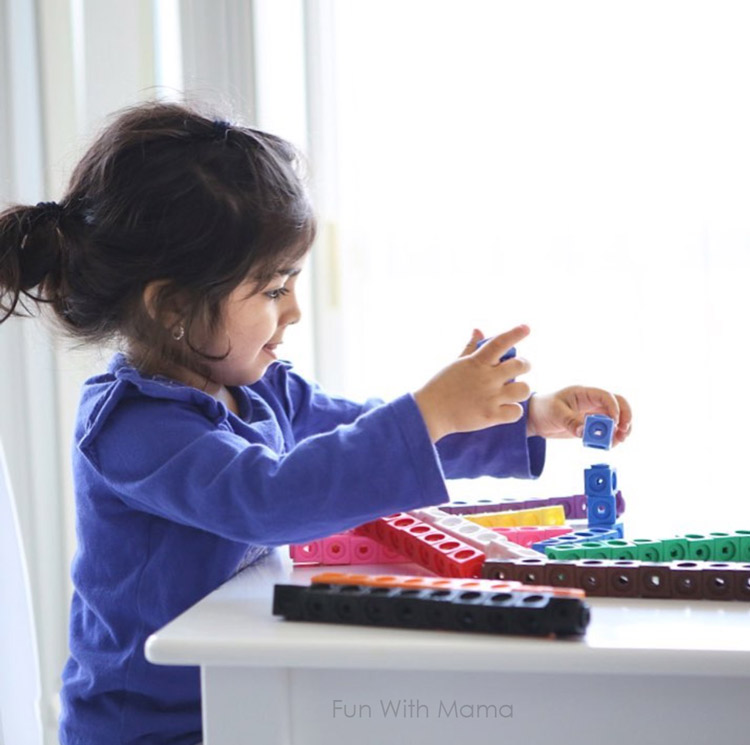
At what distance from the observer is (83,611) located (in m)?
0.94

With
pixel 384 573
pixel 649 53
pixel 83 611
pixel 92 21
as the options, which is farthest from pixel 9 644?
pixel 649 53

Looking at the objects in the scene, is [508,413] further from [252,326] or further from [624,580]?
[252,326]

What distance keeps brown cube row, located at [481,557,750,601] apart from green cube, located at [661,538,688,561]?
38 mm

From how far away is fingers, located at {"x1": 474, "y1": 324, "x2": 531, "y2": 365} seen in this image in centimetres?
82

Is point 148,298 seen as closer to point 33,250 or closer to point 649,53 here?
point 33,250

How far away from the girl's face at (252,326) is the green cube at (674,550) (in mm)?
389

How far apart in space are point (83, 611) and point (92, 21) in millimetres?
1071

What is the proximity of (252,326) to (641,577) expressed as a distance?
0.41 meters

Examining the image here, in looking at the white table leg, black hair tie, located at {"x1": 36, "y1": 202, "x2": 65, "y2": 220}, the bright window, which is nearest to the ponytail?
black hair tie, located at {"x1": 36, "y1": 202, "x2": 65, "y2": 220}

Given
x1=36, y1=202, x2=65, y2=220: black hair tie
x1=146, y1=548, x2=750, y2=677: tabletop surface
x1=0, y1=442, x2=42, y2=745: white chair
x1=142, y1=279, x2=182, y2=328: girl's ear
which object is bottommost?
x1=0, y1=442, x2=42, y2=745: white chair

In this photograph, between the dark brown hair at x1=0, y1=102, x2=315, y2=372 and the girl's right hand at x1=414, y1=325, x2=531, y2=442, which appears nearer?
the girl's right hand at x1=414, y1=325, x2=531, y2=442

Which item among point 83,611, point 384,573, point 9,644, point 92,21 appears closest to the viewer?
point 384,573

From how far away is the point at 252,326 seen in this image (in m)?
0.96

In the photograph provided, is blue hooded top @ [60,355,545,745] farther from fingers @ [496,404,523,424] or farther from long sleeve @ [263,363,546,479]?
long sleeve @ [263,363,546,479]
